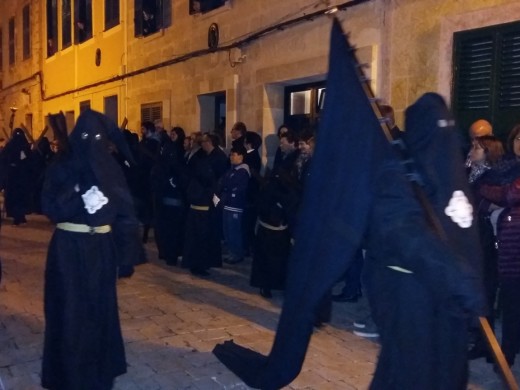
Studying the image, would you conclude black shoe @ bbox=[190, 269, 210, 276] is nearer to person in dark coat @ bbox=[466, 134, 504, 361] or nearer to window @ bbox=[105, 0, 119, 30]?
person in dark coat @ bbox=[466, 134, 504, 361]

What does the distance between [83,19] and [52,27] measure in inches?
142

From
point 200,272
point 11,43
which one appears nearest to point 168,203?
point 200,272

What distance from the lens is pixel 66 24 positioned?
2009 cm

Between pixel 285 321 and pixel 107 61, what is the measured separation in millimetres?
15059

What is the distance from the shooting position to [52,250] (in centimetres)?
433

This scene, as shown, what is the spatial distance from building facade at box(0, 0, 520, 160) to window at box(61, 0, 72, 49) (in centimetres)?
5

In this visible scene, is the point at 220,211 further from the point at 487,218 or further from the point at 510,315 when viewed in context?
the point at 510,315

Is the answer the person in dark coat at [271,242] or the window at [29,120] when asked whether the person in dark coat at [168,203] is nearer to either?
the person in dark coat at [271,242]

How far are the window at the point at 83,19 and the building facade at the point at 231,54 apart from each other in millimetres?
38

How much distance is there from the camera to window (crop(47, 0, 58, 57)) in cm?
2089

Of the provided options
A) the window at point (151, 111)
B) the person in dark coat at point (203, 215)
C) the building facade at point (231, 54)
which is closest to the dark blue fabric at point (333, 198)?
the building facade at point (231, 54)

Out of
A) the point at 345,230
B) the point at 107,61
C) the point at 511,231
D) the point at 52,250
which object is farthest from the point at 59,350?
the point at 107,61

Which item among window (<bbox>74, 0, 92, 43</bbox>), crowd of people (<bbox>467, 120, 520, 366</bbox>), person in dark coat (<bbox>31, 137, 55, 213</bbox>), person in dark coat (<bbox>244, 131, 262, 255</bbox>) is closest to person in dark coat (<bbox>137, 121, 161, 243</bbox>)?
person in dark coat (<bbox>244, 131, 262, 255</bbox>)

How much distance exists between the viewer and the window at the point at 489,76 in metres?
6.74
